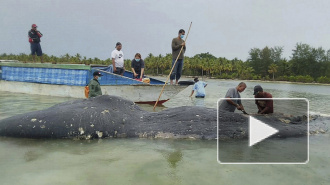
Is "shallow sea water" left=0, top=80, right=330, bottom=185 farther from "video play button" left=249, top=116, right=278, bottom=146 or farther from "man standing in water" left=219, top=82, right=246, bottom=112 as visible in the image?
"man standing in water" left=219, top=82, right=246, bottom=112

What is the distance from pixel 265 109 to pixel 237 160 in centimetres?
286

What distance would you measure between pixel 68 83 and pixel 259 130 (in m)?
10.5

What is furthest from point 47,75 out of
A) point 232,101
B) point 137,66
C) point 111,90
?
point 232,101

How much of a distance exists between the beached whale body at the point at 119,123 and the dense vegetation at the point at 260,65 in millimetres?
75318

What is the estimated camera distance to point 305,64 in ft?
284

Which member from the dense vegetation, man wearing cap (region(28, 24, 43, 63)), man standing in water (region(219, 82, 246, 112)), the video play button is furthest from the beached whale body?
the dense vegetation

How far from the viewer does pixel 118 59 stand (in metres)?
12.9

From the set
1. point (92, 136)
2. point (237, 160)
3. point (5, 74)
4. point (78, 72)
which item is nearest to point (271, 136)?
point (237, 160)

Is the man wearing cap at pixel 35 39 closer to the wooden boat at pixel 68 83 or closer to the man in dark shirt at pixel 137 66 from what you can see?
the wooden boat at pixel 68 83

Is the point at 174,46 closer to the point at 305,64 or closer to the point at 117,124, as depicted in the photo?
the point at 117,124

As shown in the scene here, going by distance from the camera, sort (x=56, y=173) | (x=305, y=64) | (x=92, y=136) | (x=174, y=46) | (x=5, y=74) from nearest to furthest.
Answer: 1. (x=56, y=173)
2. (x=92, y=136)
3. (x=174, y=46)
4. (x=5, y=74)
5. (x=305, y=64)

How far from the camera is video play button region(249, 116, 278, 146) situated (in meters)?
5.87

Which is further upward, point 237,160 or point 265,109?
point 265,109

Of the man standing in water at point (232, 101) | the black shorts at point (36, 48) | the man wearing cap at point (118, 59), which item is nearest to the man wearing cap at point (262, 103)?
the man standing in water at point (232, 101)
